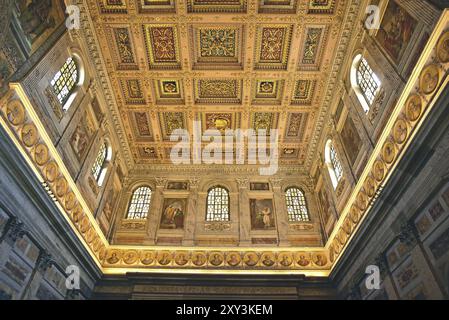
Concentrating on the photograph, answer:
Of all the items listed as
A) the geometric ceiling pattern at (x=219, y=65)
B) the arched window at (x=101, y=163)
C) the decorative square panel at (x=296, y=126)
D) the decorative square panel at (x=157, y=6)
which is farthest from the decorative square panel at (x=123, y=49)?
the decorative square panel at (x=296, y=126)

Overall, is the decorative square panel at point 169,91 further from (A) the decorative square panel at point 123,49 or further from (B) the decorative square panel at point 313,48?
(B) the decorative square panel at point 313,48

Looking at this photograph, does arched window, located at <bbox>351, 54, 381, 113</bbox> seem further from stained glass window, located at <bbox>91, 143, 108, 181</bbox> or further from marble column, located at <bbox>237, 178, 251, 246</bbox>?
stained glass window, located at <bbox>91, 143, 108, 181</bbox>

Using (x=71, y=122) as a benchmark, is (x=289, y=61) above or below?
above

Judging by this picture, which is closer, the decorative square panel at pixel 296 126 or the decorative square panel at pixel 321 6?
the decorative square panel at pixel 321 6

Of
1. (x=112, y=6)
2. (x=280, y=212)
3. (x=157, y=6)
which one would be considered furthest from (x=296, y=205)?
(x=112, y=6)

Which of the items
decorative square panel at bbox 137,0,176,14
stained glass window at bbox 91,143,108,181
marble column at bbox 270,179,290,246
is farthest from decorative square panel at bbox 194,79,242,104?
stained glass window at bbox 91,143,108,181

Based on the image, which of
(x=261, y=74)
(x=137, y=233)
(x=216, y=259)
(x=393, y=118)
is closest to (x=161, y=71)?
(x=261, y=74)

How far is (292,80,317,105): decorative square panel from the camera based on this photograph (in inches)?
528

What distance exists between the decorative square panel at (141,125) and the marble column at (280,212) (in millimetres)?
6705

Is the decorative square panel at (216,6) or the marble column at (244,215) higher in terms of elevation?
the decorative square panel at (216,6)

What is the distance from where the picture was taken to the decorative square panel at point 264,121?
14617 millimetres

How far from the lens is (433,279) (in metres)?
6.63
